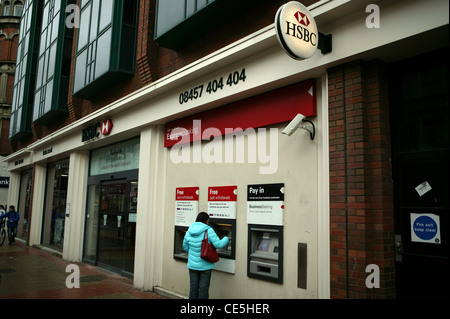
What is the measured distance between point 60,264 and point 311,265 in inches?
349

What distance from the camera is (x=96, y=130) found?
10727 mm

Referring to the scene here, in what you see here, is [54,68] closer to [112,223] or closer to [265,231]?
[112,223]

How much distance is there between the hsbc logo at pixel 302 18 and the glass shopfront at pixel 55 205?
1189cm

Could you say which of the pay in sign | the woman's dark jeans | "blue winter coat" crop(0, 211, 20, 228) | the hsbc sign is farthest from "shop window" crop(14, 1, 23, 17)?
the woman's dark jeans

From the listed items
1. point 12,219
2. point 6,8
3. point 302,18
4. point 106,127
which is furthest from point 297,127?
point 6,8

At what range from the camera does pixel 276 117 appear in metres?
5.86

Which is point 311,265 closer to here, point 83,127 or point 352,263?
point 352,263

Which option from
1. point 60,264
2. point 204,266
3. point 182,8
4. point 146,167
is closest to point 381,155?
point 204,266

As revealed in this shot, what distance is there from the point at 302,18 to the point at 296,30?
23cm

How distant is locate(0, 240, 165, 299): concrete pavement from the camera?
24.2ft

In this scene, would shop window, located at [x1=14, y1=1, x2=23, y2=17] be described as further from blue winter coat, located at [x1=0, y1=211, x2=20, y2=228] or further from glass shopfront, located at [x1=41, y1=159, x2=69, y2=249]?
blue winter coat, located at [x1=0, y1=211, x2=20, y2=228]

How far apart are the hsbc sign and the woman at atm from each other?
517 cm

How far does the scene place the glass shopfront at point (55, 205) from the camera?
14320 mm

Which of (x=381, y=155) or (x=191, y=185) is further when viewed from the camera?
(x=191, y=185)
